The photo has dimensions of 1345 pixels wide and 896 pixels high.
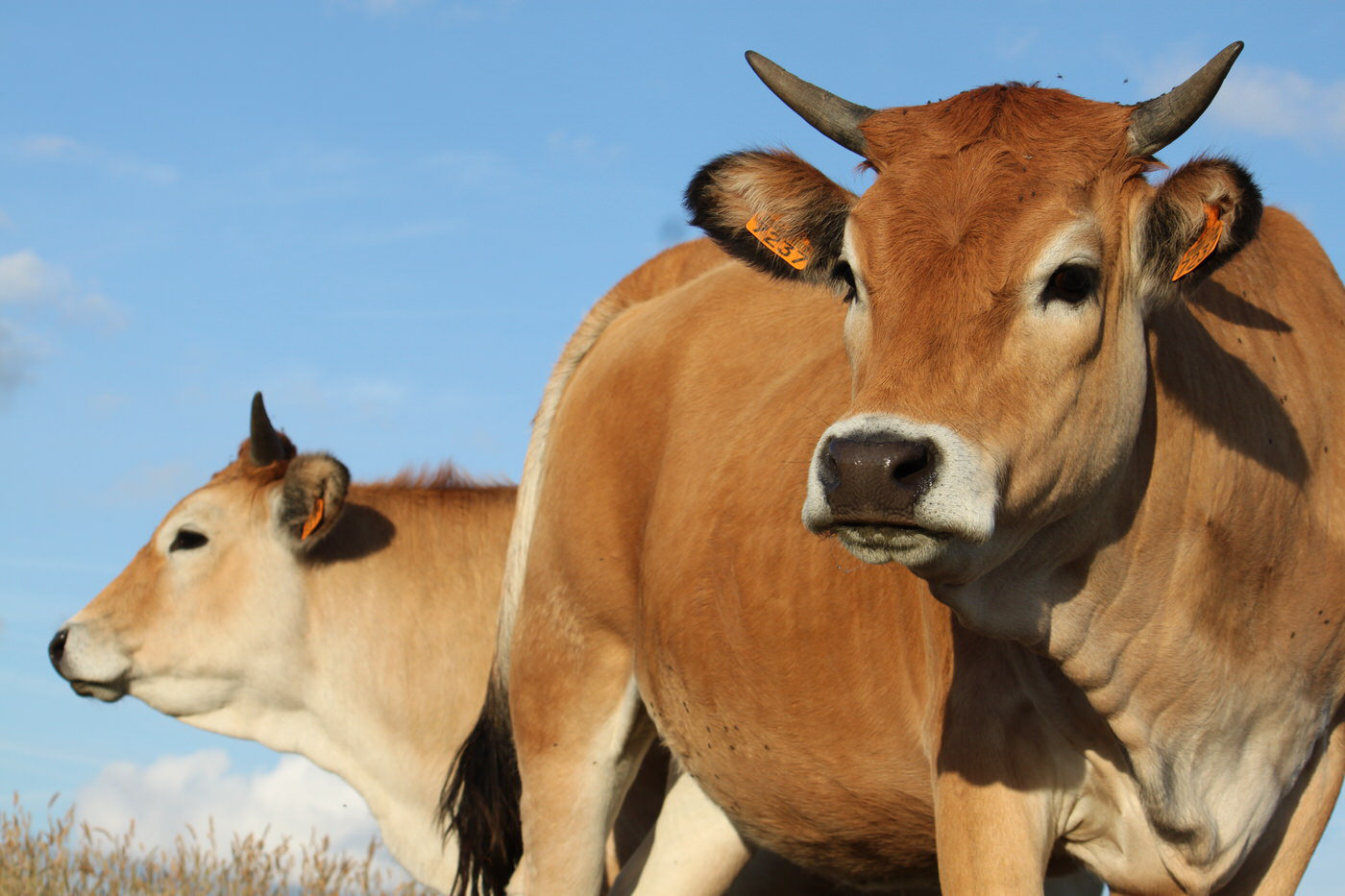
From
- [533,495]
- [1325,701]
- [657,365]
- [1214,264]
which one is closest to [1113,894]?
[1325,701]

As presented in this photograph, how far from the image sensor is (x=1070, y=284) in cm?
349

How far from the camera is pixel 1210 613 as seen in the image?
3805 mm

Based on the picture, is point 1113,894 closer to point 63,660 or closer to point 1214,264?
point 1214,264

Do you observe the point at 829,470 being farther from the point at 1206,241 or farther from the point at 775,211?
the point at 775,211

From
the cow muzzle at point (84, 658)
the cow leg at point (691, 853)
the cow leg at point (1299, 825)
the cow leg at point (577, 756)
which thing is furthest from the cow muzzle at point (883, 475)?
the cow muzzle at point (84, 658)

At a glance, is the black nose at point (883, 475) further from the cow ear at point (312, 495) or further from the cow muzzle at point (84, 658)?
the cow muzzle at point (84, 658)

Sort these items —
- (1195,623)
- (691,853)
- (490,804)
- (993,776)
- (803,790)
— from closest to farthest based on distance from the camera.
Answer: (1195,623) < (993,776) < (803,790) < (691,853) < (490,804)

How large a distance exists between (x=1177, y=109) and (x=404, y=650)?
6.07 meters

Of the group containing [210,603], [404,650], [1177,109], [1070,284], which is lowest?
[210,603]

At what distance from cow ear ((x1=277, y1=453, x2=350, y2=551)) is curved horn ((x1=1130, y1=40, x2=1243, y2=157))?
5.66 m

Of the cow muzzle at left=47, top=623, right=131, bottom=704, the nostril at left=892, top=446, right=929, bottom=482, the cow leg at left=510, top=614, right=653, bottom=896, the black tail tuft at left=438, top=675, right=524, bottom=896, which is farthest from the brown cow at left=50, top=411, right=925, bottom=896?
the nostril at left=892, top=446, right=929, bottom=482

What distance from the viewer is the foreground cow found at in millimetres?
3404

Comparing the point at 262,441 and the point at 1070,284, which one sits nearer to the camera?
the point at 1070,284

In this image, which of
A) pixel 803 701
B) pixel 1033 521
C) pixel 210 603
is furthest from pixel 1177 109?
pixel 210 603
